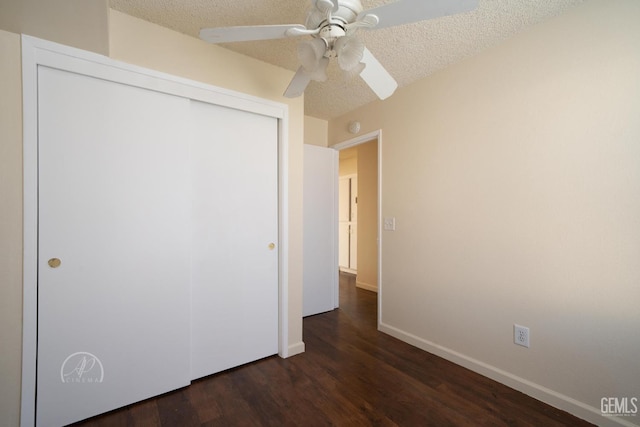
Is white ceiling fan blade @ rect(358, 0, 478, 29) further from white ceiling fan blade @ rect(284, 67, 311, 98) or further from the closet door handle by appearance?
the closet door handle

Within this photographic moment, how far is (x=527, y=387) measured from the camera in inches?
68.8

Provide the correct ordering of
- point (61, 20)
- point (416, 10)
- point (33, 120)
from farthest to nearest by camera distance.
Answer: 1. point (33, 120)
2. point (61, 20)
3. point (416, 10)

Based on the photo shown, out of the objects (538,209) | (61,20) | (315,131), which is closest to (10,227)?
(61,20)

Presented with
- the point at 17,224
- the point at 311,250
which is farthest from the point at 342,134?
the point at 17,224

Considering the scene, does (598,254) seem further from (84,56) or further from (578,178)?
(84,56)

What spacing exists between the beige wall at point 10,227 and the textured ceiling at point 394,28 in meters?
0.67

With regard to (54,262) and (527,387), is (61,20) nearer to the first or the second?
(54,262)

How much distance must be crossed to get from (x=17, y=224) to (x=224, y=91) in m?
1.41

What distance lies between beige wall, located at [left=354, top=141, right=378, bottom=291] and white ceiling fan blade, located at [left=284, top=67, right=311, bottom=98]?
8.93 feet

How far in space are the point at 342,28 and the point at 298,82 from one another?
1.45 feet

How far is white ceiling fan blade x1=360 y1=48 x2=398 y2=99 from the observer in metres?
1.27

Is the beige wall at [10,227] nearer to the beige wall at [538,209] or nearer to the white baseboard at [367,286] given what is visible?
the beige wall at [538,209]

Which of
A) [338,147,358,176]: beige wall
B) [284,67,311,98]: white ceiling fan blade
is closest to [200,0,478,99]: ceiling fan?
[284,67,311,98]: white ceiling fan blade

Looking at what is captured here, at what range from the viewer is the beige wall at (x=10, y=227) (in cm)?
135
